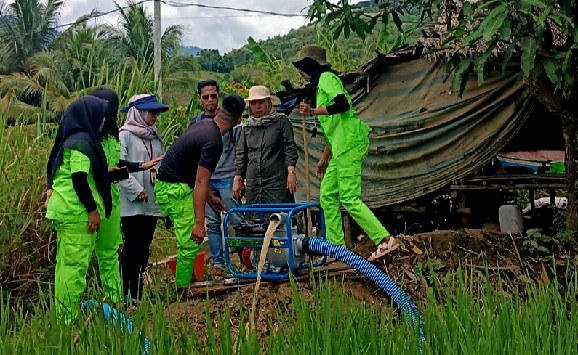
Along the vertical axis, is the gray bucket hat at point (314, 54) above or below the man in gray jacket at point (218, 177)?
above

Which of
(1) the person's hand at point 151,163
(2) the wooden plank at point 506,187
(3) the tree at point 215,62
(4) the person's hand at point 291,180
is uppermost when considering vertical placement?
(3) the tree at point 215,62

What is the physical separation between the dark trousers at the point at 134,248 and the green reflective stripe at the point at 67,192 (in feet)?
2.59

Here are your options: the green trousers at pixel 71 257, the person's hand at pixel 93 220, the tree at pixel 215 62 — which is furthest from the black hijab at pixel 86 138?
the tree at pixel 215 62

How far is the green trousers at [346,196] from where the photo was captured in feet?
18.9

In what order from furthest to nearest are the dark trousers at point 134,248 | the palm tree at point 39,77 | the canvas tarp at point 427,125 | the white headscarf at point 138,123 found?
the palm tree at point 39,77 < the canvas tarp at point 427,125 < the white headscarf at point 138,123 < the dark trousers at point 134,248

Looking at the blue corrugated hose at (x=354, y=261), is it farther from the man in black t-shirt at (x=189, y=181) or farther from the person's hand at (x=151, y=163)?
the person's hand at (x=151, y=163)

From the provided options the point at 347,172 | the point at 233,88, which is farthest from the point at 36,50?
the point at 347,172

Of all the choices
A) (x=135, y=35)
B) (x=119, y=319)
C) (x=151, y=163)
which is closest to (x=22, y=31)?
(x=135, y=35)

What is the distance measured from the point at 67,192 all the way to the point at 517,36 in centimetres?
273

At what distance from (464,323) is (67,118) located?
2.72 m

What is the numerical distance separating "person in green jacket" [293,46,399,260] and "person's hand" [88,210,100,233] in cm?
173

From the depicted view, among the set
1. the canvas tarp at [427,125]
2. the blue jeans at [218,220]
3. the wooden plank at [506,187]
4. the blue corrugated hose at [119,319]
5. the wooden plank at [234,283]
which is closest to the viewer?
the blue corrugated hose at [119,319]

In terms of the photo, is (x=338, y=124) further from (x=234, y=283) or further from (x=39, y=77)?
(x=39, y=77)

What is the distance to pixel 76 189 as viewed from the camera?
4656 millimetres
